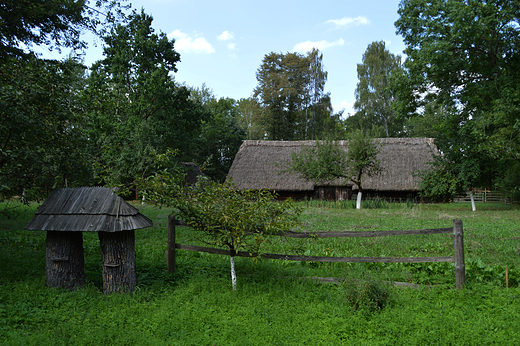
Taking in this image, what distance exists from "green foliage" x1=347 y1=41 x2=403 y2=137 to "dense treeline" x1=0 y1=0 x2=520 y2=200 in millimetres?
116

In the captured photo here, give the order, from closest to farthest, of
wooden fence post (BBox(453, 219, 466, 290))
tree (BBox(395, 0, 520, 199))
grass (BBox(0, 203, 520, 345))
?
grass (BBox(0, 203, 520, 345)) < wooden fence post (BBox(453, 219, 466, 290)) < tree (BBox(395, 0, 520, 199))

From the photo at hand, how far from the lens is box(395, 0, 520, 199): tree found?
14.5 metres

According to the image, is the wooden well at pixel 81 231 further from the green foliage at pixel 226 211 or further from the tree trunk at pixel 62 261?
the green foliage at pixel 226 211

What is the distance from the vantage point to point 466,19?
47.4 ft

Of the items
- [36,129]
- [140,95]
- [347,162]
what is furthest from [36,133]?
[347,162]

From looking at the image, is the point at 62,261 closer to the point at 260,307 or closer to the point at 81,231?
the point at 81,231

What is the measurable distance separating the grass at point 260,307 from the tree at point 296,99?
1179 inches

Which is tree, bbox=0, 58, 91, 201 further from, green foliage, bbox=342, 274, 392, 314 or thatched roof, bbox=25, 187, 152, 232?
green foliage, bbox=342, 274, 392, 314

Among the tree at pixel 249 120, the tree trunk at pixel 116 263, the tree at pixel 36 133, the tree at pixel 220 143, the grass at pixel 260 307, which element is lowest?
the grass at pixel 260 307

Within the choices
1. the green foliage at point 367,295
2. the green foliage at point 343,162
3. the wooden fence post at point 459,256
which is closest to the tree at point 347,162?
the green foliage at point 343,162

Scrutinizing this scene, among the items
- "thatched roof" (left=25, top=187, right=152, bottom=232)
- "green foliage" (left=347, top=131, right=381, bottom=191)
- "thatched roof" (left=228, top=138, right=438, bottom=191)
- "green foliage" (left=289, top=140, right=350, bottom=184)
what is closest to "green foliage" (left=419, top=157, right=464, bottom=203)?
"thatched roof" (left=228, top=138, right=438, bottom=191)

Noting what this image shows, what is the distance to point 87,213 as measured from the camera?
564 centimetres

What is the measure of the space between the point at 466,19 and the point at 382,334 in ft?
49.0

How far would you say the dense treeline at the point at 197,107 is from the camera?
645cm
